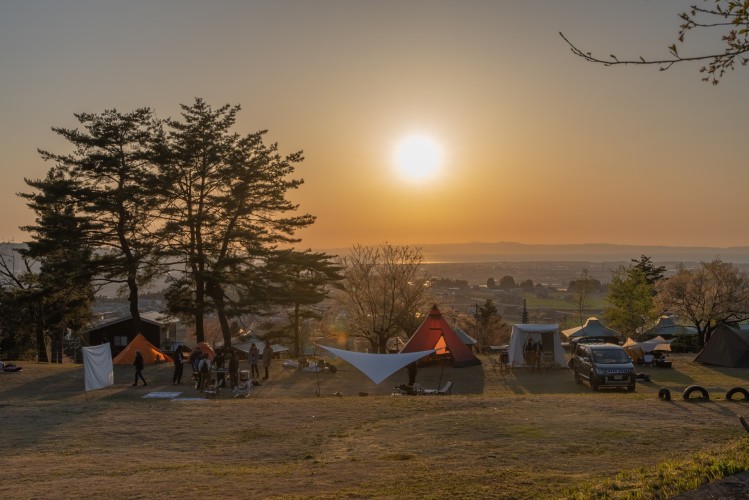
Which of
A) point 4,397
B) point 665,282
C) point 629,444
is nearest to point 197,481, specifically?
point 629,444

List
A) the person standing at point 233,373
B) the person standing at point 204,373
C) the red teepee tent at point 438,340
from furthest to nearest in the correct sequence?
the red teepee tent at point 438,340
the person standing at point 233,373
the person standing at point 204,373

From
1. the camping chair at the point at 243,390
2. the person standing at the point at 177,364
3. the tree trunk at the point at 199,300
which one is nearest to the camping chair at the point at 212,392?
the camping chair at the point at 243,390

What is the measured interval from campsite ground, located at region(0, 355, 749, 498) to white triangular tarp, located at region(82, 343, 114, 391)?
1.01 metres

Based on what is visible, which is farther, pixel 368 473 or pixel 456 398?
pixel 456 398

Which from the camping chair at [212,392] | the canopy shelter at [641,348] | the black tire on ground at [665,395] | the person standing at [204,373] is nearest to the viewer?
the black tire on ground at [665,395]

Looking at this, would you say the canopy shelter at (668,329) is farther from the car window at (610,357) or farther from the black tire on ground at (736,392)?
the black tire on ground at (736,392)

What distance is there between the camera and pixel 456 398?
62.4 feet

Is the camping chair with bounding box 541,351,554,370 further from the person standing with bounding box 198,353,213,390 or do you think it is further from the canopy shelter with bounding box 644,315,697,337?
the canopy shelter with bounding box 644,315,697,337

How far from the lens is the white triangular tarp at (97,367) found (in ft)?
73.0

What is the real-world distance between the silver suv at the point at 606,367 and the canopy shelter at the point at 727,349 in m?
9.99

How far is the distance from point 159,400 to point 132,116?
18347 mm

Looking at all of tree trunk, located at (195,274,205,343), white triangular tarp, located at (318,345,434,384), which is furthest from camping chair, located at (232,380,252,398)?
tree trunk, located at (195,274,205,343)

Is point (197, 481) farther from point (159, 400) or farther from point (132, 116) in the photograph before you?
point (132, 116)

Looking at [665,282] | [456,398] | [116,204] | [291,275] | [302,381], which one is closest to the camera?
[456,398]
